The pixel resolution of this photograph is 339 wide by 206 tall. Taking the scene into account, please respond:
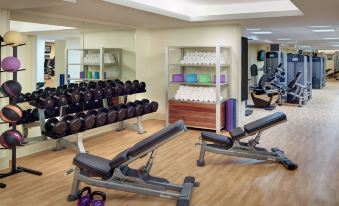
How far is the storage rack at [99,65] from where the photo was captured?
5.70m

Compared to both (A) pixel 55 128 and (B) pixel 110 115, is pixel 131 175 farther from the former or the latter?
(B) pixel 110 115

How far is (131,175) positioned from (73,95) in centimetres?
183

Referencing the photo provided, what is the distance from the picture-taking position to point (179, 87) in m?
6.53

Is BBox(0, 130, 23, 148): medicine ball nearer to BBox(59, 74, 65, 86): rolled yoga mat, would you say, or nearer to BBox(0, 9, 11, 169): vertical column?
BBox(0, 9, 11, 169): vertical column

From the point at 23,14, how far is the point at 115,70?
2279 millimetres

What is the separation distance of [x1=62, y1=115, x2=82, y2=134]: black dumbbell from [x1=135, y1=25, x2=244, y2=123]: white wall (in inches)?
116

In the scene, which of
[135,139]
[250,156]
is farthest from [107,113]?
[250,156]

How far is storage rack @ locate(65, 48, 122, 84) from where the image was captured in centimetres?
570

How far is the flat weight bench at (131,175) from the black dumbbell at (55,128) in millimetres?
1085

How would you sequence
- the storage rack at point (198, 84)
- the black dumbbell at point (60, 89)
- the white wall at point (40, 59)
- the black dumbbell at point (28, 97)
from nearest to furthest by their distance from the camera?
the black dumbbell at point (28, 97) < the black dumbbell at point (60, 89) < the white wall at point (40, 59) < the storage rack at point (198, 84)

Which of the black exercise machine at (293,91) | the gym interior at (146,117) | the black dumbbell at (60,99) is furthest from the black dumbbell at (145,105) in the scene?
the black exercise machine at (293,91)

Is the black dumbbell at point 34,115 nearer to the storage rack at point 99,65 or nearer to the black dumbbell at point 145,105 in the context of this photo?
the storage rack at point 99,65

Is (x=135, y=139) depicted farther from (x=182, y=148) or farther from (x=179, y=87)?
(x=179, y=87)

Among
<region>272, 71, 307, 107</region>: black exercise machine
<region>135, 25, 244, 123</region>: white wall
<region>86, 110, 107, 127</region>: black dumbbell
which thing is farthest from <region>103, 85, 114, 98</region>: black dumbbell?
<region>272, 71, 307, 107</region>: black exercise machine
